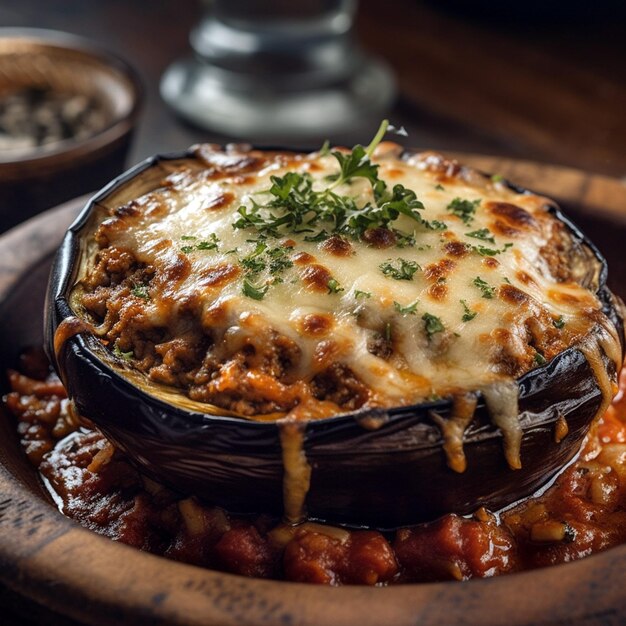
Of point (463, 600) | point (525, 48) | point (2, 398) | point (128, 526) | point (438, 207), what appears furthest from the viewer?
point (525, 48)

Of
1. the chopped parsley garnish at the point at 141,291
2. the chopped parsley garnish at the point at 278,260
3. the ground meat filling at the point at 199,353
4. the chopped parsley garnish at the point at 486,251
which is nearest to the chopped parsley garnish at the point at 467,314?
the chopped parsley garnish at the point at 486,251

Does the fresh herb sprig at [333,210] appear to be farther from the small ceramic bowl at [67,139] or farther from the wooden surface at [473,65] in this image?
the wooden surface at [473,65]

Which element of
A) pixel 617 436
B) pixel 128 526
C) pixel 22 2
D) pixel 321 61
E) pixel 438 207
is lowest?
pixel 22 2

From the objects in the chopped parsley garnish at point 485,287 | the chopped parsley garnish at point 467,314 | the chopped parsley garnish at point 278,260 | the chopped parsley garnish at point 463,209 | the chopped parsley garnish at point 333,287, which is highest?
the chopped parsley garnish at point 485,287

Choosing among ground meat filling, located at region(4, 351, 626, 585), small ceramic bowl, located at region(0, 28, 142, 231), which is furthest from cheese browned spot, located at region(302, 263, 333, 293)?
small ceramic bowl, located at region(0, 28, 142, 231)

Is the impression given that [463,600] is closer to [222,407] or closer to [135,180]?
[222,407]

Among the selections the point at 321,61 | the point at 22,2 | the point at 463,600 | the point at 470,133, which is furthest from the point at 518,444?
the point at 22,2
